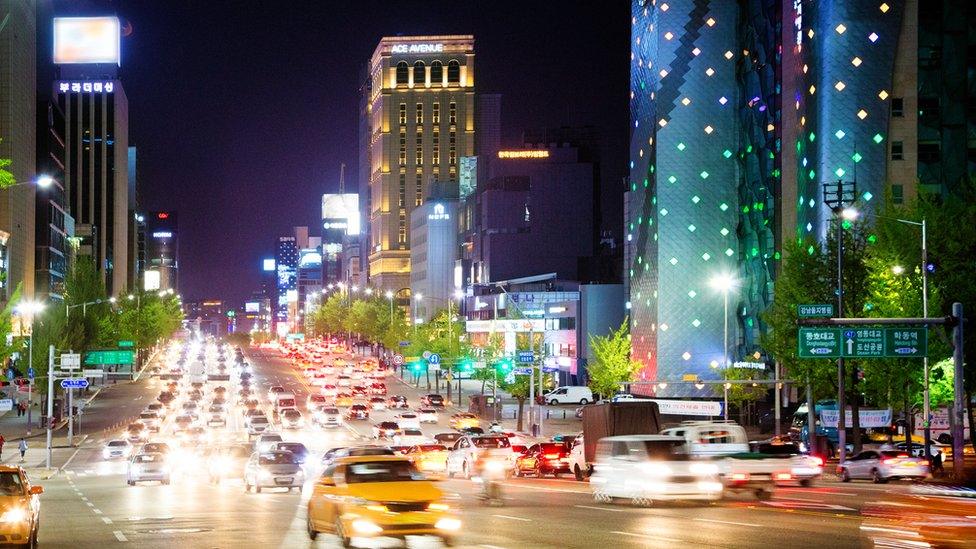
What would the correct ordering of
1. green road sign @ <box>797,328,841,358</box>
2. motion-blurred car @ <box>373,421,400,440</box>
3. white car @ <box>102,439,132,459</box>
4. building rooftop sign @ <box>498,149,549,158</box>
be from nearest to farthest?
green road sign @ <box>797,328,841,358</box>, white car @ <box>102,439,132,459</box>, motion-blurred car @ <box>373,421,400,440</box>, building rooftop sign @ <box>498,149,549,158</box>

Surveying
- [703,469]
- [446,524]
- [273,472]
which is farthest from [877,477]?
[446,524]

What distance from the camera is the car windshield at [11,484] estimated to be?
21469 millimetres

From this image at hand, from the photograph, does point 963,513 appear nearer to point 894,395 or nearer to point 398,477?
point 398,477

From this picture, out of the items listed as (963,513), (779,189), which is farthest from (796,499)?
(779,189)

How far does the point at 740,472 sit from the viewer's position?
118ft

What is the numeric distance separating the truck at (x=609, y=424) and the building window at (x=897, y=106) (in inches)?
2037

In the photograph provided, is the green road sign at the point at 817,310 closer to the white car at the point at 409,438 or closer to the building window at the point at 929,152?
the white car at the point at 409,438

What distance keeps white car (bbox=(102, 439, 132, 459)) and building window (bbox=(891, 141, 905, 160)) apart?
55.8 metres

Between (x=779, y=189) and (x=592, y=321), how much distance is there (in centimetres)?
3400

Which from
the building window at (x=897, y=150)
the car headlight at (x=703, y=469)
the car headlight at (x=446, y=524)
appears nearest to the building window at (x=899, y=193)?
the building window at (x=897, y=150)

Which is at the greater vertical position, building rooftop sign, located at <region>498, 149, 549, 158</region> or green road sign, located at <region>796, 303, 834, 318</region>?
building rooftop sign, located at <region>498, 149, 549, 158</region>

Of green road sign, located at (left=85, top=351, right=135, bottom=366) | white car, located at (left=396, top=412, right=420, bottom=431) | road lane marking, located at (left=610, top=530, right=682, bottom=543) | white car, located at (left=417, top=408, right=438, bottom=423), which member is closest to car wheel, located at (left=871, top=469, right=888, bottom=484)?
road lane marking, located at (left=610, top=530, right=682, bottom=543)

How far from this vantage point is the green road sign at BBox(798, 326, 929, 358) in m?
46.9

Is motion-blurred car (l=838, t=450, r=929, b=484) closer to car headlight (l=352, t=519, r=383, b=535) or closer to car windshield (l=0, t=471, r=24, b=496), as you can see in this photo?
car headlight (l=352, t=519, r=383, b=535)
